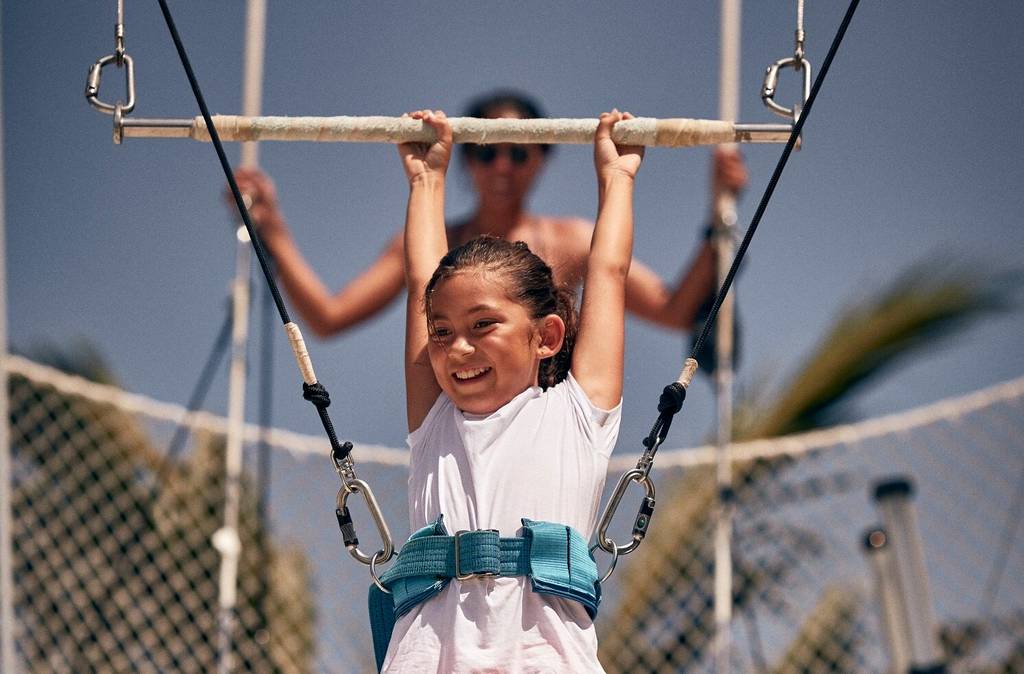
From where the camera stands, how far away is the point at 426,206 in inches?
77.4

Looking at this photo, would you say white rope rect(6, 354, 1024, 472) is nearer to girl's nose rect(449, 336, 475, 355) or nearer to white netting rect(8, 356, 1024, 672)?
white netting rect(8, 356, 1024, 672)

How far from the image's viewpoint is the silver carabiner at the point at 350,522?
170 cm

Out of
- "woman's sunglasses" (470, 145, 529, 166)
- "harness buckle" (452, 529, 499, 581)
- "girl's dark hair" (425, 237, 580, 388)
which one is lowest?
"harness buckle" (452, 529, 499, 581)

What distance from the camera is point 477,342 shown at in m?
1.76

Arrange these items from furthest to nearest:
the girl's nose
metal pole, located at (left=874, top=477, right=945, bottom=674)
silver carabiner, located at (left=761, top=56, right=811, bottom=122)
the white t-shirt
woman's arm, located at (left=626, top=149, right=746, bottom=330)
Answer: woman's arm, located at (left=626, top=149, right=746, bottom=330) → metal pole, located at (left=874, top=477, right=945, bottom=674) → silver carabiner, located at (left=761, top=56, right=811, bottom=122) → the girl's nose → the white t-shirt

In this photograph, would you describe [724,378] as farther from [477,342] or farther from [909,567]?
[477,342]

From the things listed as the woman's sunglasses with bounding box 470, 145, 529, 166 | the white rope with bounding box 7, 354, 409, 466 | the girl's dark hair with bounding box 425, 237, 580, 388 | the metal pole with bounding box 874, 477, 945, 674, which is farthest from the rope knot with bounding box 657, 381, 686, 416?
the white rope with bounding box 7, 354, 409, 466

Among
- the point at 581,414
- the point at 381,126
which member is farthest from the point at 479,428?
the point at 381,126

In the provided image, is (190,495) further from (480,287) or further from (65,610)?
(480,287)

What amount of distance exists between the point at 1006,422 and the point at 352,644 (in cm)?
161

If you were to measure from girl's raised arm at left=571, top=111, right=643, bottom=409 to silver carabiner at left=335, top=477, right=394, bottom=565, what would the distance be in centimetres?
27

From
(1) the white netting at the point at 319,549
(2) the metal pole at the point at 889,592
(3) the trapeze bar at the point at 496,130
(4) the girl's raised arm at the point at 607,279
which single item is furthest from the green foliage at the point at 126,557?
(4) the girl's raised arm at the point at 607,279

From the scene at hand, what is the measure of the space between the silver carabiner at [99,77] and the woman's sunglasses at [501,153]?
4.23ft

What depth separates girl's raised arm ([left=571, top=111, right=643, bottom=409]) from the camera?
181 centimetres
